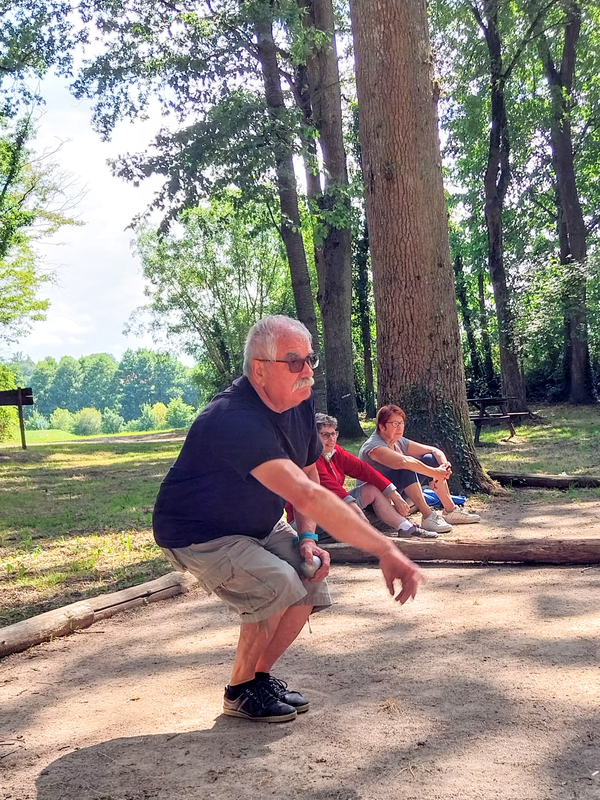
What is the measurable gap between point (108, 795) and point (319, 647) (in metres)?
1.84

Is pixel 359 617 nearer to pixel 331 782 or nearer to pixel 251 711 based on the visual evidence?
pixel 251 711

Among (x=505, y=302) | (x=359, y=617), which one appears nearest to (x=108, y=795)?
(x=359, y=617)

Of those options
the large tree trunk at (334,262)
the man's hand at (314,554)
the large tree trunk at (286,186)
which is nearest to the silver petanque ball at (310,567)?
the man's hand at (314,554)

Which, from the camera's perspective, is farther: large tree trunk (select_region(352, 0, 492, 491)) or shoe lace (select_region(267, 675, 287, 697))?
large tree trunk (select_region(352, 0, 492, 491))

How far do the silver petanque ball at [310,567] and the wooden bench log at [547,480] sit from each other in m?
7.22

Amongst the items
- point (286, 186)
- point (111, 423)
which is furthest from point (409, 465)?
point (111, 423)

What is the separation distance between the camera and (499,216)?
21.8 metres

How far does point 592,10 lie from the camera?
23891 mm

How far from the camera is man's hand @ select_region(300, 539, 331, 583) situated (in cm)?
341

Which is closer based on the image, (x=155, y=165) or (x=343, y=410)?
(x=155, y=165)

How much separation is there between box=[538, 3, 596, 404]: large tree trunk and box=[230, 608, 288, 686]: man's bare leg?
21197 millimetres

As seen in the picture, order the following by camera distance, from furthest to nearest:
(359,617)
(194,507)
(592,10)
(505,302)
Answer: (592,10), (505,302), (359,617), (194,507)

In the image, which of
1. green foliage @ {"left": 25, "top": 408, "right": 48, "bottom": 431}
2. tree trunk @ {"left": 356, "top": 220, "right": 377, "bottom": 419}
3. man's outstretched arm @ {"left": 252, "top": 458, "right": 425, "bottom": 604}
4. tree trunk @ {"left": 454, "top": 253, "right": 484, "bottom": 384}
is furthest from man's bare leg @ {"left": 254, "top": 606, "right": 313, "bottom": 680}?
green foliage @ {"left": 25, "top": 408, "right": 48, "bottom": 431}

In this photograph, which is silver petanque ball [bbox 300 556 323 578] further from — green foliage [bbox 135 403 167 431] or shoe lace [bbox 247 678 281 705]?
green foliage [bbox 135 403 167 431]
